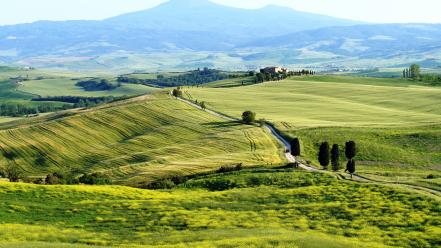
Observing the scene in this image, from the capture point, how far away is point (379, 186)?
75.8 m

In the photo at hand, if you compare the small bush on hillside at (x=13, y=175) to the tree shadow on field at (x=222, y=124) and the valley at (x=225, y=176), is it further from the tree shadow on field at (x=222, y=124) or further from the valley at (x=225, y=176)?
the tree shadow on field at (x=222, y=124)

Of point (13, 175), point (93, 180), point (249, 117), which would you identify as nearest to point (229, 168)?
point (93, 180)

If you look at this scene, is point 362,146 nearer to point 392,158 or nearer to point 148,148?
point 392,158

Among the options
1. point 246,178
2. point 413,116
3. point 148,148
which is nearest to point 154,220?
A: point 246,178

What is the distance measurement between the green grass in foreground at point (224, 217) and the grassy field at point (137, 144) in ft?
96.0

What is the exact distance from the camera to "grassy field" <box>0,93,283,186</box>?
112875 mm

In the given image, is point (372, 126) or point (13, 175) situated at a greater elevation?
point (372, 126)

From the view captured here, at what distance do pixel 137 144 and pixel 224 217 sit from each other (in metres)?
74.1

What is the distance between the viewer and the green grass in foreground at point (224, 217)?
2132 inches

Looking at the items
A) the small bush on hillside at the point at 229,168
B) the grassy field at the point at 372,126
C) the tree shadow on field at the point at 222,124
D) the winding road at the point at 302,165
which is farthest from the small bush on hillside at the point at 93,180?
the tree shadow on field at the point at 222,124

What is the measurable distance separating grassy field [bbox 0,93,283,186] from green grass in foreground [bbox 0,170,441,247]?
29.3 meters

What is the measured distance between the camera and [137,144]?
135 meters

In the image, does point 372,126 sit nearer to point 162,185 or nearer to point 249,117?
point 249,117

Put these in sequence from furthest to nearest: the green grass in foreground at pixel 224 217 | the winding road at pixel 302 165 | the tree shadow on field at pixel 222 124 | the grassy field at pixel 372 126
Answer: the tree shadow on field at pixel 222 124 → the grassy field at pixel 372 126 → the winding road at pixel 302 165 → the green grass in foreground at pixel 224 217
